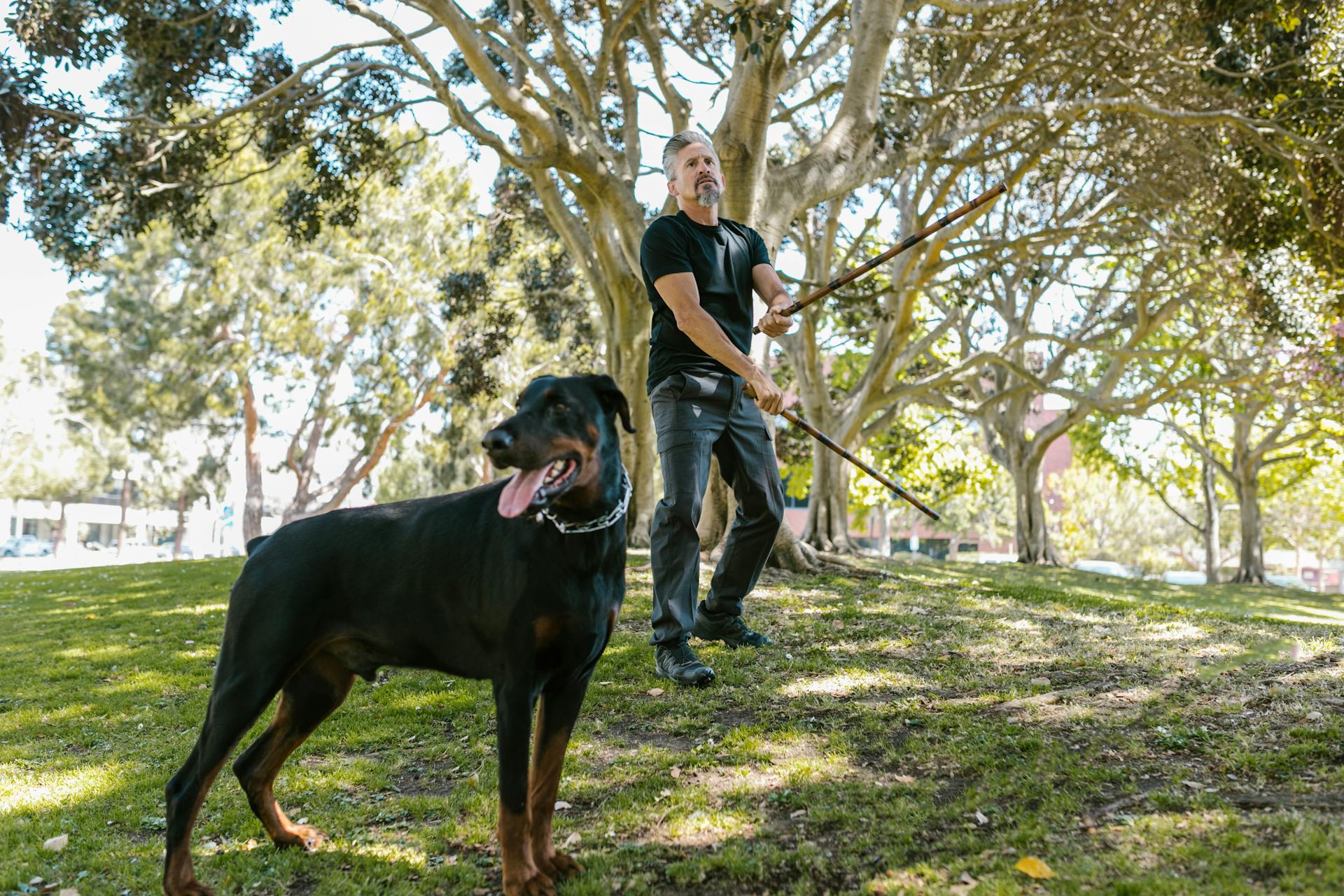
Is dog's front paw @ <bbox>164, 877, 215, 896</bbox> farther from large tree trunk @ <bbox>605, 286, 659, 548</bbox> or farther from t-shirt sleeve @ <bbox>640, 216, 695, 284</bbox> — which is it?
large tree trunk @ <bbox>605, 286, 659, 548</bbox>

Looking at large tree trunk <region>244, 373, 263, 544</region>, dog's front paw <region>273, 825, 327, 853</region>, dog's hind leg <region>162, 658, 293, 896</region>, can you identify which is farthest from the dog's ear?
large tree trunk <region>244, 373, 263, 544</region>

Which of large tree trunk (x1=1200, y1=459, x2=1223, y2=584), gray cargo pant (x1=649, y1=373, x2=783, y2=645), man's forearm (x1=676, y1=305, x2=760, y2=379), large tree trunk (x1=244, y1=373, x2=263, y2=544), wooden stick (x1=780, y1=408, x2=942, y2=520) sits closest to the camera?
man's forearm (x1=676, y1=305, x2=760, y2=379)

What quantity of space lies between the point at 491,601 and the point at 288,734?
103 centimetres

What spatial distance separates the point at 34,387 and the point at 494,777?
49.3 m

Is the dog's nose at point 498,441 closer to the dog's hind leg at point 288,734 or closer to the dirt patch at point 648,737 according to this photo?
the dog's hind leg at point 288,734

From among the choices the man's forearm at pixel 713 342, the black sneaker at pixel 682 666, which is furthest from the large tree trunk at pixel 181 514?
the man's forearm at pixel 713 342

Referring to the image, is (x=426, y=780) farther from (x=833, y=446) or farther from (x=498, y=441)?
(x=833, y=446)

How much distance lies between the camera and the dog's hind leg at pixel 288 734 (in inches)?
140

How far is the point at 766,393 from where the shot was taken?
5070 millimetres

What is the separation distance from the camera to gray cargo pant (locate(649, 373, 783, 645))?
532 centimetres

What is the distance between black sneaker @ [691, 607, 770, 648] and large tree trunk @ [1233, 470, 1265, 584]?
25.0m

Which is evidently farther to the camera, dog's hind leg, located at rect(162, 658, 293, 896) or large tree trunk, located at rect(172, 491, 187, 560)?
large tree trunk, located at rect(172, 491, 187, 560)

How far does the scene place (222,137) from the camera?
12.6 m

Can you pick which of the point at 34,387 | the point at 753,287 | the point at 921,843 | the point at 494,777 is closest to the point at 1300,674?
the point at 921,843
